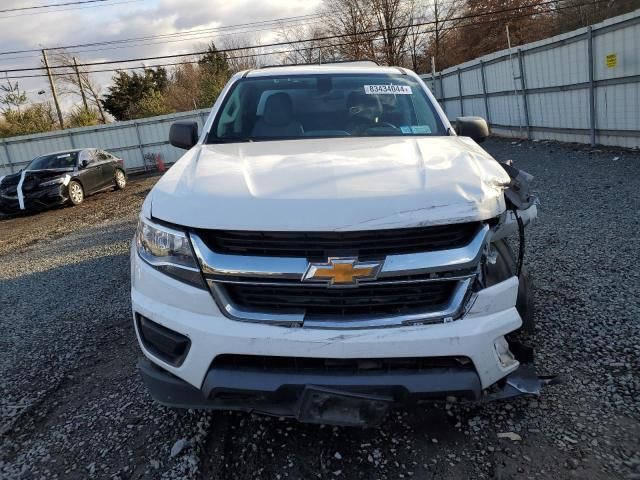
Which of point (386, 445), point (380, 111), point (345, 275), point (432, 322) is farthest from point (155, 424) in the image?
point (380, 111)

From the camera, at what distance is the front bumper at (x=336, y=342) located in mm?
1921

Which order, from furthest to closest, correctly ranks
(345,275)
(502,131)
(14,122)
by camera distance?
(14,122)
(502,131)
(345,275)

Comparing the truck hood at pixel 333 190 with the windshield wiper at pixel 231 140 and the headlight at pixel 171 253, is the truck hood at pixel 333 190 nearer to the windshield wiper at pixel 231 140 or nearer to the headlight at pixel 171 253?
the headlight at pixel 171 253

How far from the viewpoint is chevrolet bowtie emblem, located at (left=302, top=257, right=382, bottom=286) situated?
1954 mm

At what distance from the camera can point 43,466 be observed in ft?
7.78

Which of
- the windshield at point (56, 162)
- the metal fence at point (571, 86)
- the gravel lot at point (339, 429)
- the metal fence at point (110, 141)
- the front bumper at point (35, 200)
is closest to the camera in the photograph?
the gravel lot at point (339, 429)

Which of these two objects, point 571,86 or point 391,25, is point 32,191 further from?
point 391,25

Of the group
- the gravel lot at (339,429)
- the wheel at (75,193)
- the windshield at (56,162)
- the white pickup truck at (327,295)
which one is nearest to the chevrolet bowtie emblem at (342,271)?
the white pickup truck at (327,295)

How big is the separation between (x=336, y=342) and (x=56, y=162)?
1409 centimetres

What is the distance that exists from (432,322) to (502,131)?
50.0 ft

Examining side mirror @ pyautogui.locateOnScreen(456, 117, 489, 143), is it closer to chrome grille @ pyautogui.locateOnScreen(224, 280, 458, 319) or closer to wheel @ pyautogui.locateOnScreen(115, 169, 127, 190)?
chrome grille @ pyautogui.locateOnScreen(224, 280, 458, 319)

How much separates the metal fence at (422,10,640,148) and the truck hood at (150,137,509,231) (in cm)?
859

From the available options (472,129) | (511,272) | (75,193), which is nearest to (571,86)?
(472,129)

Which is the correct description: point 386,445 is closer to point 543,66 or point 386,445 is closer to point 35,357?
point 35,357
